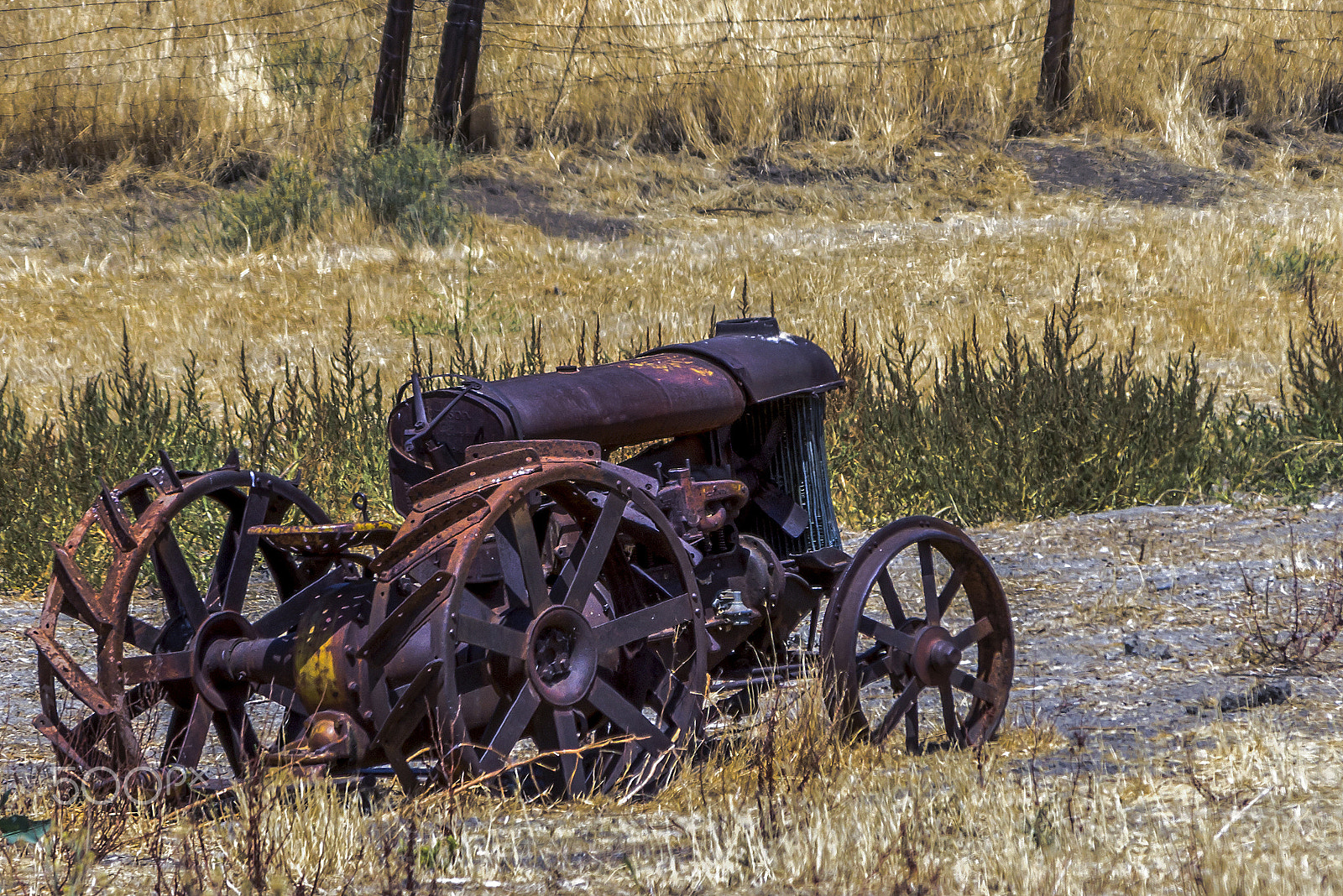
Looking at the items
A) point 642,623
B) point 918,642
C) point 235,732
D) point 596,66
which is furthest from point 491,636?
point 596,66

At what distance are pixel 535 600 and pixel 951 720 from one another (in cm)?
144

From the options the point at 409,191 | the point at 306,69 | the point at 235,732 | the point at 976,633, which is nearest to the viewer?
the point at 235,732

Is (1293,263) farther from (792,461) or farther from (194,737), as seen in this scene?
(194,737)

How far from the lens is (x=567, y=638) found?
352 cm

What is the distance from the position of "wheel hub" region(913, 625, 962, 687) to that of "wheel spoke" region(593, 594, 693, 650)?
0.81 metres

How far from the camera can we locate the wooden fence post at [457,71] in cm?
1482

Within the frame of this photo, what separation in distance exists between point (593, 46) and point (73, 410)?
11.0 m

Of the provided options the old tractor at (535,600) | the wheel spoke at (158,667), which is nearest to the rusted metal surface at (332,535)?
the old tractor at (535,600)

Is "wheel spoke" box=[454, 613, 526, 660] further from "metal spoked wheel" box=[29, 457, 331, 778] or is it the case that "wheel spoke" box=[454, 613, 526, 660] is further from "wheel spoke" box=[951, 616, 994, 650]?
"wheel spoke" box=[951, 616, 994, 650]

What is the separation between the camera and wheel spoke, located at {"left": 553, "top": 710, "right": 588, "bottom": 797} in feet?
11.5

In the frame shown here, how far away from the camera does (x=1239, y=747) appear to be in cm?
377

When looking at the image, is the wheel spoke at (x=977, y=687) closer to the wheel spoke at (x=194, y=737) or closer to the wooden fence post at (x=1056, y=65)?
the wheel spoke at (x=194, y=737)

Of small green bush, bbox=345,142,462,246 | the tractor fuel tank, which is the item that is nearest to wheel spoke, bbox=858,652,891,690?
the tractor fuel tank

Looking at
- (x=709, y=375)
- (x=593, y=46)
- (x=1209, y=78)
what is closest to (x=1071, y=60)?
(x=1209, y=78)
